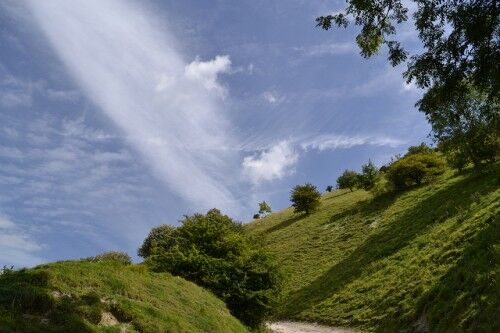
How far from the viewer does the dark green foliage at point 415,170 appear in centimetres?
5359

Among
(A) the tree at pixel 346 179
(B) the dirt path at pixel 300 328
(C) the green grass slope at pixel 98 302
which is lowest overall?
(B) the dirt path at pixel 300 328

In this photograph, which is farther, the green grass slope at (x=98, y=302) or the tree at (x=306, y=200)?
the tree at (x=306, y=200)

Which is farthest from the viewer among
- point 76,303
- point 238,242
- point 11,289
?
point 238,242

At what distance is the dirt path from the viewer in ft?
94.7

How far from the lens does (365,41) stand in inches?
634

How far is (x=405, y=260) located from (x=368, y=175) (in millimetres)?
33082

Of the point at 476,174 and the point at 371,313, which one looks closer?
the point at 371,313

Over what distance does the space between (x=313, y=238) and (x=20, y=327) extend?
43.9 m

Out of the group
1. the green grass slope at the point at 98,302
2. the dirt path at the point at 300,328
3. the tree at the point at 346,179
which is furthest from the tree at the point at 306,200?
the green grass slope at the point at 98,302

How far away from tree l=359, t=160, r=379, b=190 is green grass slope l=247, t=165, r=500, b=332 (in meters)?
5.63

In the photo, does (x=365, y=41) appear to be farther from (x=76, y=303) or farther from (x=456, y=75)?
(x=76, y=303)

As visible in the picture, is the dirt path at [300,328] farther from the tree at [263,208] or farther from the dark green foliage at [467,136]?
the tree at [263,208]

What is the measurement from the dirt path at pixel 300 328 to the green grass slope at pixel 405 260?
785 millimetres

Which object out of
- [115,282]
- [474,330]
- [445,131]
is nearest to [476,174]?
[445,131]
